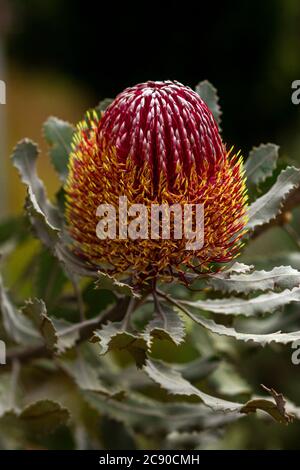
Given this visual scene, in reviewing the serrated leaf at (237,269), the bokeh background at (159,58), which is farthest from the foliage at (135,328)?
the bokeh background at (159,58)

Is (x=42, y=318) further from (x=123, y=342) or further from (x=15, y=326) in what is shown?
(x=15, y=326)

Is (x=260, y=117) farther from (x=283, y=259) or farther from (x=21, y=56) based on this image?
(x=283, y=259)

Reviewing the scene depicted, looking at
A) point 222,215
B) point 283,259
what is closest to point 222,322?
point 222,215

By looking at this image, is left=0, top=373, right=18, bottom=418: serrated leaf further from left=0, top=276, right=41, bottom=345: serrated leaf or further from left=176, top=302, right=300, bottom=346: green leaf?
left=176, top=302, right=300, bottom=346: green leaf

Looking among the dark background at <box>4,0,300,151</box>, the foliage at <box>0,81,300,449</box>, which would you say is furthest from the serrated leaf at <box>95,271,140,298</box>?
the dark background at <box>4,0,300,151</box>

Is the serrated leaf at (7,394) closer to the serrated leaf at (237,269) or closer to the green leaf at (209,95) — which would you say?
the serrated leaf at (237,269)

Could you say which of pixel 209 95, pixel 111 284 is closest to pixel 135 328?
pixel 111 284

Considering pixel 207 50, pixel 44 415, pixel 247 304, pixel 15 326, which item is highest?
pixel 207 50
